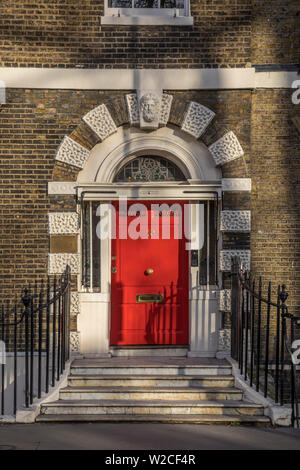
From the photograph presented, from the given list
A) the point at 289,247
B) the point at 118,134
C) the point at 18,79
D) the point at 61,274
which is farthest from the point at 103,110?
the point at 289,247

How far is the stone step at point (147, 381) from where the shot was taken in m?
7.47

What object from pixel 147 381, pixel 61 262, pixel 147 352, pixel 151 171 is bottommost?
pixel 147 381

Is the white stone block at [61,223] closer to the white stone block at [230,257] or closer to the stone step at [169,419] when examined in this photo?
the white stone block at [230,257]

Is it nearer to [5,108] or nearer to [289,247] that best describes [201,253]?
[289,247]

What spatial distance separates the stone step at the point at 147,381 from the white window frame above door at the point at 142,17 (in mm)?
4964

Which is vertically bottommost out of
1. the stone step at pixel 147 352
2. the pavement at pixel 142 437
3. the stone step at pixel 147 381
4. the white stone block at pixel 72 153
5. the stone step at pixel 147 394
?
the pavement at pixel 142 437

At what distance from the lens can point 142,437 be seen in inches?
239

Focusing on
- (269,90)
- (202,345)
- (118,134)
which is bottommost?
(202,345)

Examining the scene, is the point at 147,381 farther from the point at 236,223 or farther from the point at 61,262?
the point at 236,223

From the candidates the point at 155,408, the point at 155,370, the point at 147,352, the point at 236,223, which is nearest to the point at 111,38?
the point at 236,223

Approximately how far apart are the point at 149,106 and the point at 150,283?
8.47 ft

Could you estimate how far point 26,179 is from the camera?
8.34 m

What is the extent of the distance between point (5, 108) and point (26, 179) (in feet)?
3.49

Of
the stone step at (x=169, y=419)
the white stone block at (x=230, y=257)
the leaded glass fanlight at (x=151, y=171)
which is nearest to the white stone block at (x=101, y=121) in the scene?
Answer: the leaded glass fanlight at (x=151, y=171)
